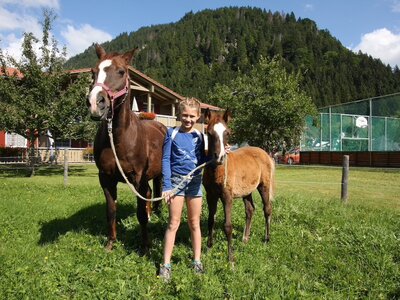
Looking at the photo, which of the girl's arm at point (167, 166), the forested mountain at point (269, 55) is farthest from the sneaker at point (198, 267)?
the forested mountain at point (269, 55)

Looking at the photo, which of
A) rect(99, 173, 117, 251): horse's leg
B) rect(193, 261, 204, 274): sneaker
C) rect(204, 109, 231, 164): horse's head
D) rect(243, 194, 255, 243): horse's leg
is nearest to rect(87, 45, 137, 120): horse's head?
rect(99, 173, 117, 251): horse's leg

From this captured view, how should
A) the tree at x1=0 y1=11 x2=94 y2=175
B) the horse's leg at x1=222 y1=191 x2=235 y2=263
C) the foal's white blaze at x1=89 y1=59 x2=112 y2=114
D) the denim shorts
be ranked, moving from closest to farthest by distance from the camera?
the foal's white blaze at x1=89 y1=59 x2=112 y2=114 < the denim shorts < the horse's leg at x1=222 y1=191 x2=235 y2=263 < the tree at x1=0 y1=11 x2=94 y2=175

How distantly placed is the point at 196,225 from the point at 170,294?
0.85 meters

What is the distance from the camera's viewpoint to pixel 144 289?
11.7 ft

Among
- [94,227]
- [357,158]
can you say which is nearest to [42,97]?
[94,227]

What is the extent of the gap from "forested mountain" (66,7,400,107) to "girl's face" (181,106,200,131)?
7837 cm

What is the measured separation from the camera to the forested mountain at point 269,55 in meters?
110

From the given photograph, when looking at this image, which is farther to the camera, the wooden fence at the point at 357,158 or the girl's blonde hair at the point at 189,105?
the wooden fence at the point at 357,158

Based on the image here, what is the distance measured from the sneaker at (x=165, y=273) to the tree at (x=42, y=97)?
15316 mm

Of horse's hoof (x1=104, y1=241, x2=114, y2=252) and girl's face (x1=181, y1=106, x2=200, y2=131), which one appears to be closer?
girl's face (x1=181, y1=106, x2=200, y2=131)

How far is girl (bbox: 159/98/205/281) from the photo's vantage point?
400 cm

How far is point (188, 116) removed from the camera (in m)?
3.99

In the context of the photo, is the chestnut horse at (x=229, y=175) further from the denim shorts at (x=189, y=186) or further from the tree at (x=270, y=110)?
the tree at (x=270, y=110)

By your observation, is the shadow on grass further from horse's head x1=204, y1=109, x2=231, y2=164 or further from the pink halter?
the pink halter
